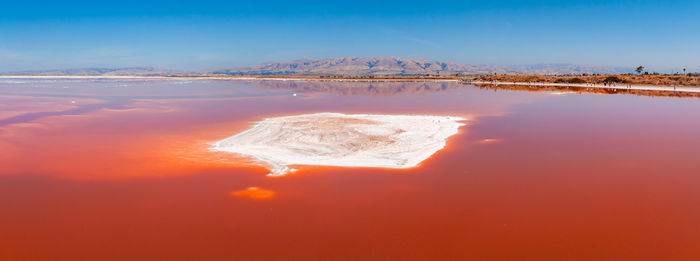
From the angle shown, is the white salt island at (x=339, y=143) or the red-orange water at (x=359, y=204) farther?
the white salt island at (x=339, y=143)

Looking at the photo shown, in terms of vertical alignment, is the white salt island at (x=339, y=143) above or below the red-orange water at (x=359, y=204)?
above

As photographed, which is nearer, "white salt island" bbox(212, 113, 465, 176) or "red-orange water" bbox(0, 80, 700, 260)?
"red-orange water" bbox(0, 80, 700, 260)

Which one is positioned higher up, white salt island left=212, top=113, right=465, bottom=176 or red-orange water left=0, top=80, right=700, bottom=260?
white salt island left=212, top=113, right=465, bottom=176

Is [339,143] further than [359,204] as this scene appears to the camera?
Yes

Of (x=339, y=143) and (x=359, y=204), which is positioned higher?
(x=339, y=143)

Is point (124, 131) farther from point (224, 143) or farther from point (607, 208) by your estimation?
Answer: point (607, 208)
